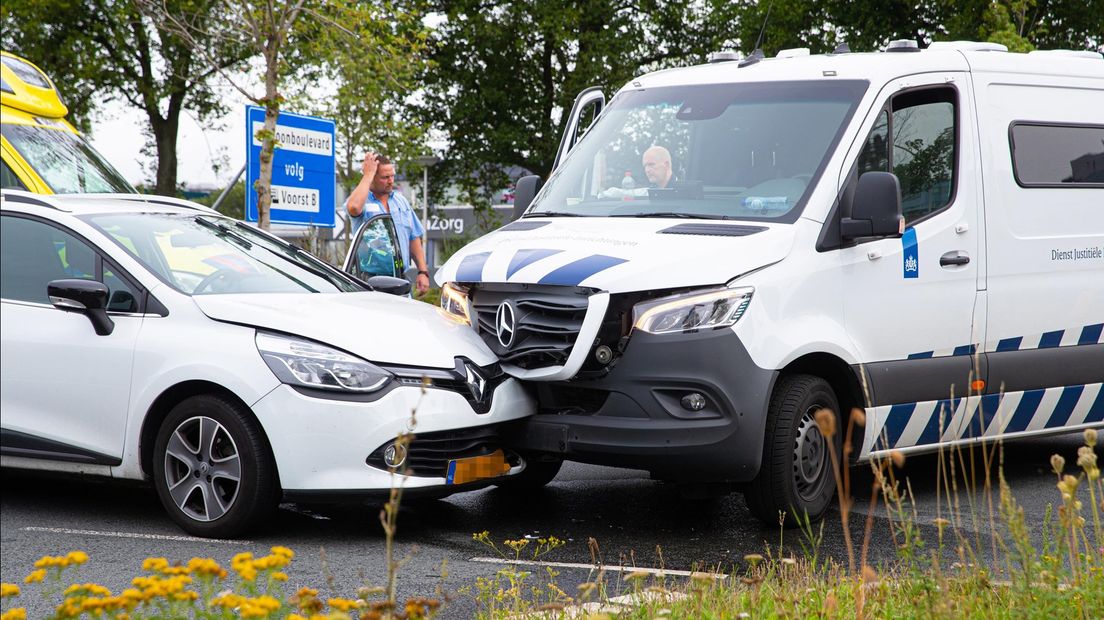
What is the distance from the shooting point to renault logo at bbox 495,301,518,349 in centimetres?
625

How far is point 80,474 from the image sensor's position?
6660 millimetres

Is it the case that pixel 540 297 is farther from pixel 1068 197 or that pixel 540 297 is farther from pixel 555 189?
pixel 1068 197

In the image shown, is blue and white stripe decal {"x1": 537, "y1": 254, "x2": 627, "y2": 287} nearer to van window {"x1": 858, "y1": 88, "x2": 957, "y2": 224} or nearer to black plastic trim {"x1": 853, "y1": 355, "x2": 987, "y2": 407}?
black plastic trim {"x1": 853, "y1": 355, "x2": 987, "y2": 407}

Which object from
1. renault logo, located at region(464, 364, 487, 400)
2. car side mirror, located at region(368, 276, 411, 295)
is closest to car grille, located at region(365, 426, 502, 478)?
renault logo, located at region(464, 364, 487, 400)

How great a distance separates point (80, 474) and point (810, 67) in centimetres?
417

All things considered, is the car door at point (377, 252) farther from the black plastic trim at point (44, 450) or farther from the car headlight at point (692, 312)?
the car headlight at point (692, 312)

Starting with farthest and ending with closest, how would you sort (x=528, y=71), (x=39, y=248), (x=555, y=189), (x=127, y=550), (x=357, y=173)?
(x=528, y=71), (x=357, y=173), (x=555, y=189), (x=39, y=248), (x=127, y=550)

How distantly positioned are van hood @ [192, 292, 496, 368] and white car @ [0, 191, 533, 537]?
0.03 ft

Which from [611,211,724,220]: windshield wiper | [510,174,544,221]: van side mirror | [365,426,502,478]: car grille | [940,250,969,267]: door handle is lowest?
[365,426,502,478]: car grille

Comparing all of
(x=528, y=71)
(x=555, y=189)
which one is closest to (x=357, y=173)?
(x=528, y=71)

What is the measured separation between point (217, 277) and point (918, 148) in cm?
356

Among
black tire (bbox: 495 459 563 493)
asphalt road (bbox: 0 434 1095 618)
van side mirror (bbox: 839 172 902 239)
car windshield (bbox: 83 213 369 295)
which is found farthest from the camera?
black tire (bbox: 495 459 563 493)

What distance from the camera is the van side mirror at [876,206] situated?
6.25 meters

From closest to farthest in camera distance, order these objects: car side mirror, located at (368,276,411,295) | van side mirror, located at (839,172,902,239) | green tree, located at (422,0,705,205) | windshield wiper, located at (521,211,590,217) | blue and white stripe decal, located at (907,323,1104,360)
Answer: van side mirror, located at (839,172,902,239)
blue and white stripe decal, located at (907,323,1104,360)
windshield wiper, located at (521,211,590,217)
car side mirror, located at (368,276,411,295)
green tree, located at (422,0,705,205)
